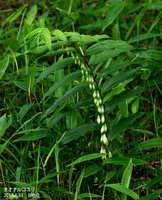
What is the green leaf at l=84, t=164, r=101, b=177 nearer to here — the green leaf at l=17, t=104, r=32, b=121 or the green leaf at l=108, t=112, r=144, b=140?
the green leaf at l=108, t=112, r=144, b=140

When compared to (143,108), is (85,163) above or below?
below

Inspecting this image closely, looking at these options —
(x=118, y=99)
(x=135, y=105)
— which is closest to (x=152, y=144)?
(x=118, y=99)

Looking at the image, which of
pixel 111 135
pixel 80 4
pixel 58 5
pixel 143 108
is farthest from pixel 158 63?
pixel 80 4

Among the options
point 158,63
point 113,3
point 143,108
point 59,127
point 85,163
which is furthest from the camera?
point 113,3

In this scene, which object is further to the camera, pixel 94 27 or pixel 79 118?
pixel 94 27

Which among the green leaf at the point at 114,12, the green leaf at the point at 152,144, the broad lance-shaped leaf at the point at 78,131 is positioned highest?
the green leaf at the point at 114,12

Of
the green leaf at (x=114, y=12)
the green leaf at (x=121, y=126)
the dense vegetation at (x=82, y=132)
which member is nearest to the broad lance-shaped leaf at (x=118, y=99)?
the dense vegetation at (x=82, y=132)

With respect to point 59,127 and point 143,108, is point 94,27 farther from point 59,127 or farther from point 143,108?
point 59,127

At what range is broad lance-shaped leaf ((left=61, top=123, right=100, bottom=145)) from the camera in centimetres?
162

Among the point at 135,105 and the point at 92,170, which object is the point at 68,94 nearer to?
the point at 92,170

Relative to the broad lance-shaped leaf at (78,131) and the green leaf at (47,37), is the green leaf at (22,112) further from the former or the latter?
the green leaf at (47,37)

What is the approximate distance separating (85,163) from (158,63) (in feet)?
3.01

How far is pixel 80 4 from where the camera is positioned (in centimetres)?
362

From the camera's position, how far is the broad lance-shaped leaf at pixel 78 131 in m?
1.62
